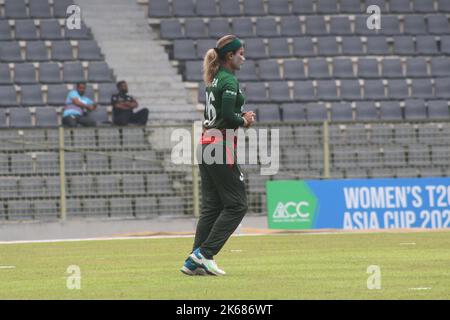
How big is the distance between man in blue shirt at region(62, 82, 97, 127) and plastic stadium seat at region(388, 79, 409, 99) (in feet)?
25.6

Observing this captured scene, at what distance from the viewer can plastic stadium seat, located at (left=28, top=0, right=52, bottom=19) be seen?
1219 inches

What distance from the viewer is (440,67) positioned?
102 ft

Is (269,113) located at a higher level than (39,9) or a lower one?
lower

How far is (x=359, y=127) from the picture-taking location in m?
25.2

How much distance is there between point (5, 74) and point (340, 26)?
8.88 meters

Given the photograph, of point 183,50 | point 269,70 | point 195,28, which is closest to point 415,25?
point 269,70

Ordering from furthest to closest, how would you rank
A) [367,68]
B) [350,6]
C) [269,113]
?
[350,6] → [367,68] → [269,113]

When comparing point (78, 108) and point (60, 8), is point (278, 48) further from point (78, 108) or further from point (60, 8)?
point (78, 108)

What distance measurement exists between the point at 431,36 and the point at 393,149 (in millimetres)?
7489

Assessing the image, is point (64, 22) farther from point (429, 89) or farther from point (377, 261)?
point (377, 261)

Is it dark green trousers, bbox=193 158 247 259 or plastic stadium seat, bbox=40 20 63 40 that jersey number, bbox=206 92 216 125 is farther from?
plastic stadium seat, bbox=40 20 63 40

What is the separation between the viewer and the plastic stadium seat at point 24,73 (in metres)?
28.6

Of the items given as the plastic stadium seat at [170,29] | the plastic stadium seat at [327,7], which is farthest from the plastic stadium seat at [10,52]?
the plastic stadium seat at [327,7]
